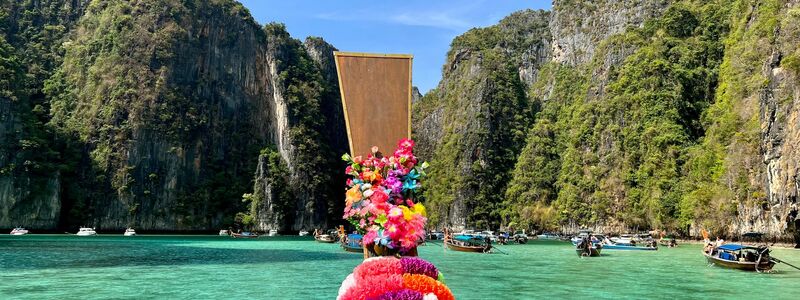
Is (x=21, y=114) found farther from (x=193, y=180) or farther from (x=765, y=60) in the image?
(x=765, y=60)

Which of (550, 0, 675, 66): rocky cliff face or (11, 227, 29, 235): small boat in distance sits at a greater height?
(550, 0, 675, 66): rocky cliff face

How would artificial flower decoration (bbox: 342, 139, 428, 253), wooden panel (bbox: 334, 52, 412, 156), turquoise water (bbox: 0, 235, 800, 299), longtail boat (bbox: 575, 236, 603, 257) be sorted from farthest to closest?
longtail boat (bbox: 575, 236, 603, 257)
turquoise water (bbox: 0, 235, 800, 299)
wooden panel (bbox: 334, 52, 412, 156)
artificial flower decoration (bbox: 342, 139, 428, 253)

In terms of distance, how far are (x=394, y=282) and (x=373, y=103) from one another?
245 cm

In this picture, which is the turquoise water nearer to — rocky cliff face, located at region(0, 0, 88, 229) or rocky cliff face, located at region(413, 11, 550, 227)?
rocky cliff face, located at region(0, 0, 88, 229)

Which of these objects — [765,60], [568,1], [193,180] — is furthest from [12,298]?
[568,1]

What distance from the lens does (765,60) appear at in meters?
61.5

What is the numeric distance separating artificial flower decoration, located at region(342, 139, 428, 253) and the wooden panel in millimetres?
170

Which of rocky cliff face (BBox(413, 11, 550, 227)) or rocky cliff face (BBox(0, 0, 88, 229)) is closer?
rocky cliff face (BBox(0, 0, 88, 229))

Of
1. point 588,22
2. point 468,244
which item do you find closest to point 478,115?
point 588,22

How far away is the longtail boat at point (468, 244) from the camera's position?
50750 mm

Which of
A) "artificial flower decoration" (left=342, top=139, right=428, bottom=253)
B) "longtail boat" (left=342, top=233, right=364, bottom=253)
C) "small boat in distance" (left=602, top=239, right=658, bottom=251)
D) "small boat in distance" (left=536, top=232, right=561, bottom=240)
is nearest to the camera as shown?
"artificial flower decoration" (left=342, top=139, right=428, bottom=253)

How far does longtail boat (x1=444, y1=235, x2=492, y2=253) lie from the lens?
167ft

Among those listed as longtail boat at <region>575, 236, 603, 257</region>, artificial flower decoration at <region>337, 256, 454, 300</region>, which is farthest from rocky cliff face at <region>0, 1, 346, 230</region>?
artificial flower decoration at <region>337, 256, 454, 300</region>

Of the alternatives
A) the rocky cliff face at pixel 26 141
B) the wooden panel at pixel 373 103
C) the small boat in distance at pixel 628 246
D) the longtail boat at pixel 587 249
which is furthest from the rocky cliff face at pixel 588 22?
the wooden panel at pixel 373 103
